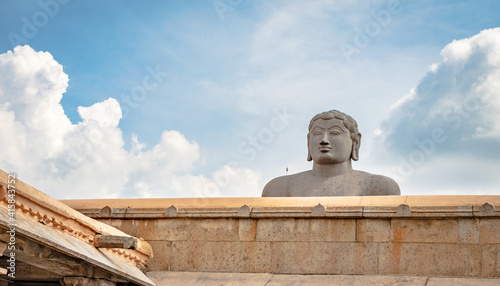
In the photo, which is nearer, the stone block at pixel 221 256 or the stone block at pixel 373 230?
the stone block at pixel 373 230

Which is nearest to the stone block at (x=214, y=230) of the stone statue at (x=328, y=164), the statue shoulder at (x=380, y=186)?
the stone statue at (x=328, y=164)

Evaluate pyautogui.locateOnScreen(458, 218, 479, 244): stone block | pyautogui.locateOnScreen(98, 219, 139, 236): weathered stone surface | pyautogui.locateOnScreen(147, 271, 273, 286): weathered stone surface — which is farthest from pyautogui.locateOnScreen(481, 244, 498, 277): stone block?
pyautogui.locateOnScreen(98, 219, 139, 236): weathered stone surface

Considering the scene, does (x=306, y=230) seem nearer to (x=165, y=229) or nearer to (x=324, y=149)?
(x=165, y=229)

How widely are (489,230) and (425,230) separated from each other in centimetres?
87

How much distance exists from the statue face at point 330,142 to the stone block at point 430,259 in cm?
404

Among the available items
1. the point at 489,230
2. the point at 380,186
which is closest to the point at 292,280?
the point at 489,230

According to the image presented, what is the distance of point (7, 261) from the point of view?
8.66 metres

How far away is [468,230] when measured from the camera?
33.9ft

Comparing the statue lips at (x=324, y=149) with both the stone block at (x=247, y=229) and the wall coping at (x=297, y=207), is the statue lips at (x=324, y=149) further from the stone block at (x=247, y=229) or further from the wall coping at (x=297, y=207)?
the stone block at (x=247, y=229)

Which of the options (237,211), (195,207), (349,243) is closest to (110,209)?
(195,207)

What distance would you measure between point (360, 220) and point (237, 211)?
6.13ft

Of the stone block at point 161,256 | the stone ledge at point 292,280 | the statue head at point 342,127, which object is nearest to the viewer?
the stone ledge at point 292,280

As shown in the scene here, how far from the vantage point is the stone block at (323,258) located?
1057 cm

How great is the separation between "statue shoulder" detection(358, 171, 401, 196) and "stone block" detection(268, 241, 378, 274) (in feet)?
10.5
